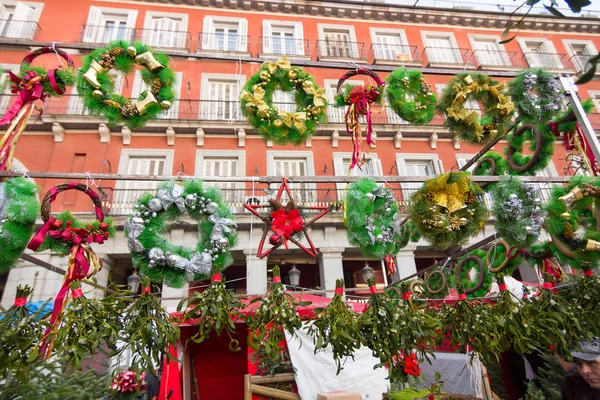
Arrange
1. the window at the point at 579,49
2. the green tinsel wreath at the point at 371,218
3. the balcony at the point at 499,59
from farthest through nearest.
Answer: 1. the window at the point at 579,49
2. the balcony at the point at 499,59
3. the green tinsel wreath at the point at 371,218

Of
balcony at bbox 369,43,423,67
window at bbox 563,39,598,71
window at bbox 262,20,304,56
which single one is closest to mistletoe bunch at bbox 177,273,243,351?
window at bbox 262,20,304,56

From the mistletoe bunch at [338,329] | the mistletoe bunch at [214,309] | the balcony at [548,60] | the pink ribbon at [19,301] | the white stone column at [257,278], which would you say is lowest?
the mistletoe bunch at [338,329]

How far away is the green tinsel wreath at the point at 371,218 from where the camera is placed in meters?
3.02

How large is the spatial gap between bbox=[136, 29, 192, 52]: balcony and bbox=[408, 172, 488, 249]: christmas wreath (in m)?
12.5

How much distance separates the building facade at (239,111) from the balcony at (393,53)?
0.06 metres

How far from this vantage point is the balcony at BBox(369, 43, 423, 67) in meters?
13.8

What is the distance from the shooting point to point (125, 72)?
335 centimetres

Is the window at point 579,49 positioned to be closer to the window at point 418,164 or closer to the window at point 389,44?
the window at point 389,44

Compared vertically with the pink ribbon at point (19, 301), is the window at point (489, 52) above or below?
above

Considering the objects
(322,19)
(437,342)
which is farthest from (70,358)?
(322,19)

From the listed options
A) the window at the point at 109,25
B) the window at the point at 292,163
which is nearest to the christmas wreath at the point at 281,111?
the window at the point at 292,163

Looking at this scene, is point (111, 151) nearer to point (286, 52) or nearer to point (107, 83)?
point (286, 52)

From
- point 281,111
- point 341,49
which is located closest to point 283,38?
point 341,49

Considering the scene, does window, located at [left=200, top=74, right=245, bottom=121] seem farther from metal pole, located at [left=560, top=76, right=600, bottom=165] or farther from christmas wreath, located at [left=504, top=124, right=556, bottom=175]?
metal pole, located at [left=560, top=76, right=600, bottom=165]
